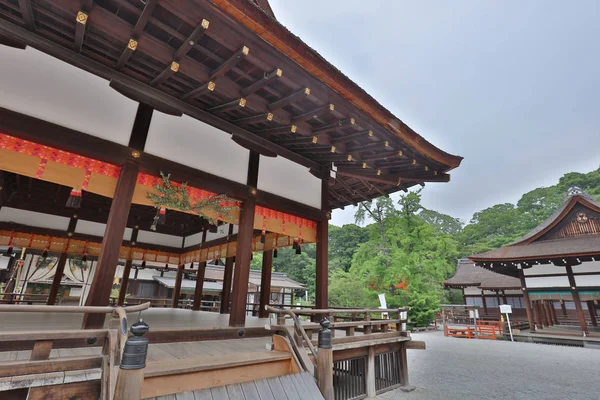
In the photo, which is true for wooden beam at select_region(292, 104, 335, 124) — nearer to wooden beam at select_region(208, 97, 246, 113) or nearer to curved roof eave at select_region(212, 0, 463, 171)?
curved roof eave at select_region(212, 0, 463, 171)

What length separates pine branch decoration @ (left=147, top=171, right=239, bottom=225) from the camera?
4.67m

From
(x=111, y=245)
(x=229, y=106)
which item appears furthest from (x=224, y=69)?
(x=111, y=245)

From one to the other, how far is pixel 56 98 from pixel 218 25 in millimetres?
→ 2574

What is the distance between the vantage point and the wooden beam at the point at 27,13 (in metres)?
3.21

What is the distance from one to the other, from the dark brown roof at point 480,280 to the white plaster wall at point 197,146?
68.4 ft

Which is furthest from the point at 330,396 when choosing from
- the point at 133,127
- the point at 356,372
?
the point at 133,127

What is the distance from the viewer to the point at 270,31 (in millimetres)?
3459

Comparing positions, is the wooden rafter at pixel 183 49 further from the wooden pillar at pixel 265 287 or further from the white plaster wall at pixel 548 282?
the white plaster wall at pixel 548 282

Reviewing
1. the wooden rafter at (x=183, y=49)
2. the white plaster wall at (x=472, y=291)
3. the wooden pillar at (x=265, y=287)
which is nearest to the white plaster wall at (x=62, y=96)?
the wooden rafter at (x=183, y=49)

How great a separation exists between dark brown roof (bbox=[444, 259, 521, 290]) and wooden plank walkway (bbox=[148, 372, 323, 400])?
2067cm

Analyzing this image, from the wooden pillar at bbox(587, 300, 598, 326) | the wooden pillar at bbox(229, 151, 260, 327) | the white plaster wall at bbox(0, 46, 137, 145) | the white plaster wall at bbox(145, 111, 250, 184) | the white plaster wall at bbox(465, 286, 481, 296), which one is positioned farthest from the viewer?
the white plaster wall at bbox(465, 286, 481, 296)

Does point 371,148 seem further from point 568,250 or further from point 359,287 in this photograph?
point 359,287

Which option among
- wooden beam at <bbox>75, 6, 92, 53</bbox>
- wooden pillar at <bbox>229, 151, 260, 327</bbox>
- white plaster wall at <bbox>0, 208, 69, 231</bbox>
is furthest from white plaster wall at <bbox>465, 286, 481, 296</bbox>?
wooden beam at <bbox>75, 6, 92, 53</bbox>

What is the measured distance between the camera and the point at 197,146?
5180mm
